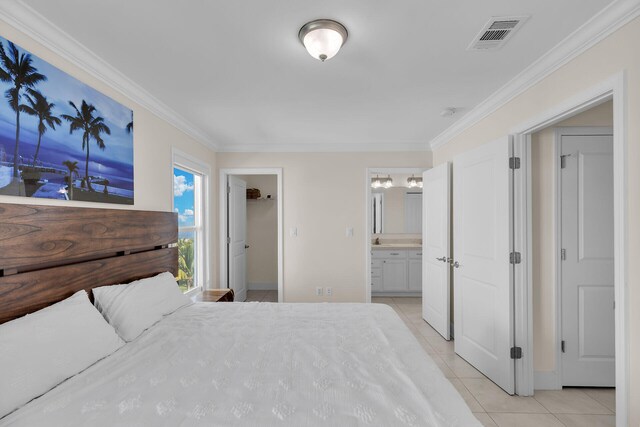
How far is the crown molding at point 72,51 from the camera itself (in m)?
1.47

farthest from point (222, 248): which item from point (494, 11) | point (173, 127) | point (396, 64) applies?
point (494, 11)

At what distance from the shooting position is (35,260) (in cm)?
149

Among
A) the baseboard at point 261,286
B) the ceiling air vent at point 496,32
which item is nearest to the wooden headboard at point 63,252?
the ceiling air vent at point 496,32

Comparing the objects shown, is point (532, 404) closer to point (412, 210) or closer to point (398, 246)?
point (398, 246)

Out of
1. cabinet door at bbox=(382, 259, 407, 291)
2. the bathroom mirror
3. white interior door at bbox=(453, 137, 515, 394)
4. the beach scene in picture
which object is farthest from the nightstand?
the bathroom mirror

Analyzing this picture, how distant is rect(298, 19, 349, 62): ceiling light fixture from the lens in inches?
63.1

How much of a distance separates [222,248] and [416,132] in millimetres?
3069

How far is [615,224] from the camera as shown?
1573mm

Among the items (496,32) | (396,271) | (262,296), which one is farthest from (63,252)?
(396,271)

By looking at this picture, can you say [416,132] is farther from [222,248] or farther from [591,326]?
[222,248]

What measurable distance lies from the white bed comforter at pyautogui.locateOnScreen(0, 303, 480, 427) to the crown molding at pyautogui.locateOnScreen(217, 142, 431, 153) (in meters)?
2.79

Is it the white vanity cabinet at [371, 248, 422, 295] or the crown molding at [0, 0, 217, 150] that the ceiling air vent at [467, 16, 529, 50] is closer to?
the crown molding at [0, 0, 217, 150]

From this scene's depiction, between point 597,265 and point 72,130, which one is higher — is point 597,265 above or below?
below

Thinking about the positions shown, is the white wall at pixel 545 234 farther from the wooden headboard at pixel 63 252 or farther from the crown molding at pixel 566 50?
the wooden headboard at pixel 63 252
